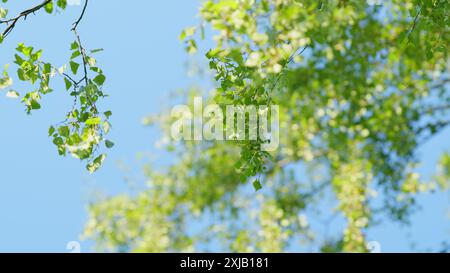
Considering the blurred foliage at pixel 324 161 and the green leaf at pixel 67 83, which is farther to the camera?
the blurred foliage at pixel 324 161

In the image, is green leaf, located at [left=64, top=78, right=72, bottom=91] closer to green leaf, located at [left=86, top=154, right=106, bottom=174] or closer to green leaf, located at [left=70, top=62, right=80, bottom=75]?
green leaf, located at [left=70, top=62, right=80, bottom=75]

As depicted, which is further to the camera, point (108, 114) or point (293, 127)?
point (293, 127)

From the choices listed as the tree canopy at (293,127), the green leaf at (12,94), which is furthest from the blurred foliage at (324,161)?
the green leaf at (12,94)

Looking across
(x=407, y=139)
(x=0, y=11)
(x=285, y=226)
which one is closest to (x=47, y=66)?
(x=0, y=11)

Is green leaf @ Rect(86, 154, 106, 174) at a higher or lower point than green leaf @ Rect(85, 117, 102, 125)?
lower

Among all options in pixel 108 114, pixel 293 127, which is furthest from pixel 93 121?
pixel 293 127

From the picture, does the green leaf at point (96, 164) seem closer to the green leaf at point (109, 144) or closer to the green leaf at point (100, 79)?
the green leaf at point (109, 144)

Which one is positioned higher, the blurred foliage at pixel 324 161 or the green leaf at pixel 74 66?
the blurred foliage at pixel 324 161

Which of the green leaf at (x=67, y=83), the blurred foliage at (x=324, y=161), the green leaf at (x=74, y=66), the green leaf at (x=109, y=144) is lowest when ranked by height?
the green leaf at (x=109, y=144)

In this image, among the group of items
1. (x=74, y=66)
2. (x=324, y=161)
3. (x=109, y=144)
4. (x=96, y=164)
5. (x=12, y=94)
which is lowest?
(x=96, y=164)

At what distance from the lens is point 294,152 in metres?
10.1

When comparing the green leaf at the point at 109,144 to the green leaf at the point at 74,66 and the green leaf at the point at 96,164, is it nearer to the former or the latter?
the green leaf at the point at 96,164

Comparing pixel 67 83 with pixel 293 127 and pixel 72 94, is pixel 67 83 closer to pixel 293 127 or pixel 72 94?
pixel 72 94

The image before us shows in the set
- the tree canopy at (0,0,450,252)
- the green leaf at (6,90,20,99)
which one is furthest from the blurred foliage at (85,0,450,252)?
the green leaf at (6,90,20,99)
